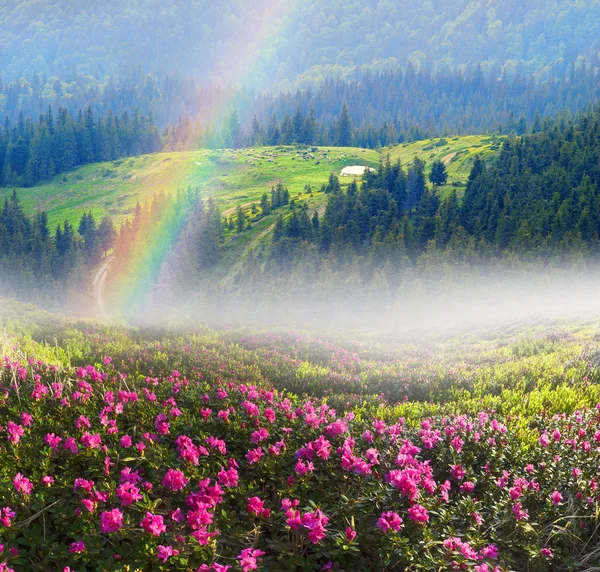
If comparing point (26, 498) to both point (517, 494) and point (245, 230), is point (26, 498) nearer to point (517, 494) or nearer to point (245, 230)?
point (517, 494)

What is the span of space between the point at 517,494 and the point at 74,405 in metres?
5.62

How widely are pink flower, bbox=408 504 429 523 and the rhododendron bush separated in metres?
0.02

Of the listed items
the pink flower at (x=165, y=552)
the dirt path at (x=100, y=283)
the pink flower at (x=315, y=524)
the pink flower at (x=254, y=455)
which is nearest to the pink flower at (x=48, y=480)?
the pink flower at (x=165, y=552)

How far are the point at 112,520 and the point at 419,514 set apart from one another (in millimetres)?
2747

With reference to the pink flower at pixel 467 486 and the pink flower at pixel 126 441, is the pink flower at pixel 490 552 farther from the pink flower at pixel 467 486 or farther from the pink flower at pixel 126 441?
the pink flower at pixel 126 441

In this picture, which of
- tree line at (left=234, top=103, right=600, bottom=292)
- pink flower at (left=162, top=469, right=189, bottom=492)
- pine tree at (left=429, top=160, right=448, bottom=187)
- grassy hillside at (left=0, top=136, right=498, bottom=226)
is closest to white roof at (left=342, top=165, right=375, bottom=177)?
grassy hillside at (left=0, top=136, right=498, bottom=226)

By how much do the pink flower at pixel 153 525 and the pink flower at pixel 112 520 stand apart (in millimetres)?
214

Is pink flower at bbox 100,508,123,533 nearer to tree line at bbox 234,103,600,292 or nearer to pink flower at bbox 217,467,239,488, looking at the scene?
pink flower at bbox 217,467,239,488

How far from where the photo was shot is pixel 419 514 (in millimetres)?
5020

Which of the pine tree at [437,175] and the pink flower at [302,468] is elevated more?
the pine tree at [437,175]

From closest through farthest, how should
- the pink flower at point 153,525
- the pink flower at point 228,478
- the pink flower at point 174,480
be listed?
the pink flower at point 153,525, the pink flower at point 174,480, the pink flower at point 228,478

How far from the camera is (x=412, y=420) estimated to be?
851cm

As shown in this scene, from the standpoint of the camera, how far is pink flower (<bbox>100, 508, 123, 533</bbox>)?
15.6 feet

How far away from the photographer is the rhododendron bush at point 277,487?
191 inches
